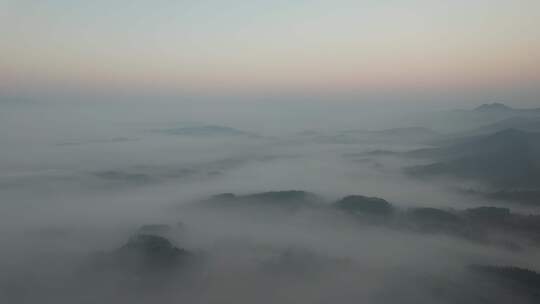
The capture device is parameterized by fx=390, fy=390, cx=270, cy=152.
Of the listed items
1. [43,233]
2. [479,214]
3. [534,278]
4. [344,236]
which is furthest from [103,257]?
[479,214]

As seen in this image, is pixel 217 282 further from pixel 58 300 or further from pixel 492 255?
pixel 492 255

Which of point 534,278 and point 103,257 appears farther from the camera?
point 103,257

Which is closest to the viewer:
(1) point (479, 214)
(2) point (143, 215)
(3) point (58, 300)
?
(3) point (58, 300)

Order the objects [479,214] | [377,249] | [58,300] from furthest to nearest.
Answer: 1. [479,214]
2. [377,249]
3. [58,300]

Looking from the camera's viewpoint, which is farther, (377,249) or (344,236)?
(344,236)

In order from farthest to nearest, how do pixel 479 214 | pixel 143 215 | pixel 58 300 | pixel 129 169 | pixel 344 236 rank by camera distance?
pixel 129 169, pixel 143 215, pixel 479 214, pixel 344 236, pixel 58 300

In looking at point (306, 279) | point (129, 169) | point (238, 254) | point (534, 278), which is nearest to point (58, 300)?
point (238, 254)

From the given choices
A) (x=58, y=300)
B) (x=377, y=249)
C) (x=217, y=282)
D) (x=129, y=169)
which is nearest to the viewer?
(x=58, y=300)

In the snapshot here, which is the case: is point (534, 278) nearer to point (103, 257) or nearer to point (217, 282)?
point (217, 282)
